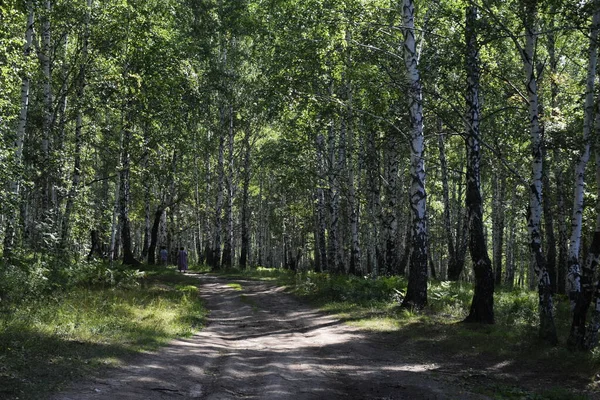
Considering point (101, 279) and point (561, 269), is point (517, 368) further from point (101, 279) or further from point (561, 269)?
point (561, 269)

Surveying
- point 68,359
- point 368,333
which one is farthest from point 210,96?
point 68,359

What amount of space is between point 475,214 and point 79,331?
9.69 metres

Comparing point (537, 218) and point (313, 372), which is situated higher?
point (537, 218)

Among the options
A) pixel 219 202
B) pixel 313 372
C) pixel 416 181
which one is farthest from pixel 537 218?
pixel 219 202

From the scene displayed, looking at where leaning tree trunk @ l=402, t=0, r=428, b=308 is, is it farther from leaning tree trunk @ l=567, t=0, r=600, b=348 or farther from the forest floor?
leaning tree trunk @ l=567, t=0, r=600, b=348

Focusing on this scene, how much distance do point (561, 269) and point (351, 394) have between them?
1932cm

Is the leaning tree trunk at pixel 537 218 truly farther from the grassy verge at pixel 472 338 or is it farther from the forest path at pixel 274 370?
the forest path at pixel 274 370

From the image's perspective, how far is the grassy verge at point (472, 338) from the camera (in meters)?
8.41

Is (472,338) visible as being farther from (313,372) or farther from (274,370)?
(274,370)

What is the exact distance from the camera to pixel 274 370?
27.7 ft

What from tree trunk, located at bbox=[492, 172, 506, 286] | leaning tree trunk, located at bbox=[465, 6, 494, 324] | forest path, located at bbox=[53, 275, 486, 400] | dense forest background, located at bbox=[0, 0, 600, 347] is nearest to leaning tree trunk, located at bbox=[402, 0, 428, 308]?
dense forest background, located at bbox=[0, 0, 600, 347]

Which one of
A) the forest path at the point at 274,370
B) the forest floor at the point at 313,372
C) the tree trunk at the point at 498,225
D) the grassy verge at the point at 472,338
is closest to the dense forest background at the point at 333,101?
the tree trunk at the point at 498,225

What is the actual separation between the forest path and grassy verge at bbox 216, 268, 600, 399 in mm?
637

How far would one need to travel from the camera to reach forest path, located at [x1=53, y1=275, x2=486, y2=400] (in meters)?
7.00
